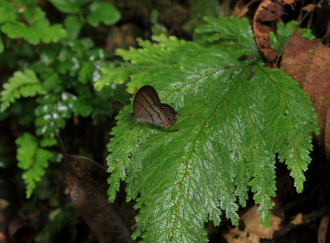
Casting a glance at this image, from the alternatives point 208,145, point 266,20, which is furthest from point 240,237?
point 266,20

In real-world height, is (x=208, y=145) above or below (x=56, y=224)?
above

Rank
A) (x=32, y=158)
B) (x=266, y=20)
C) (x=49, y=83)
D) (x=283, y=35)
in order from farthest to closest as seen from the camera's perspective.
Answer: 1. (x=49, y=83)
2. (x=32, y=158)
3. (x=266, y=20)
4. (x=283, y=35)

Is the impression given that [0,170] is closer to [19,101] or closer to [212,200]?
[19,101]

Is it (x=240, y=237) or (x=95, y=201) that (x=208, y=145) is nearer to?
(x=240, y=237)

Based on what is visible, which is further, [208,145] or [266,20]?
[266,20]

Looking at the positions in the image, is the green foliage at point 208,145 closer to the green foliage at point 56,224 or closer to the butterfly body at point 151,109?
the butterfly body at point 151,109

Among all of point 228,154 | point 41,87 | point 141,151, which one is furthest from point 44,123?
point 228,154

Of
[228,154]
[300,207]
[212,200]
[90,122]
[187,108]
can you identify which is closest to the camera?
[212,200]
